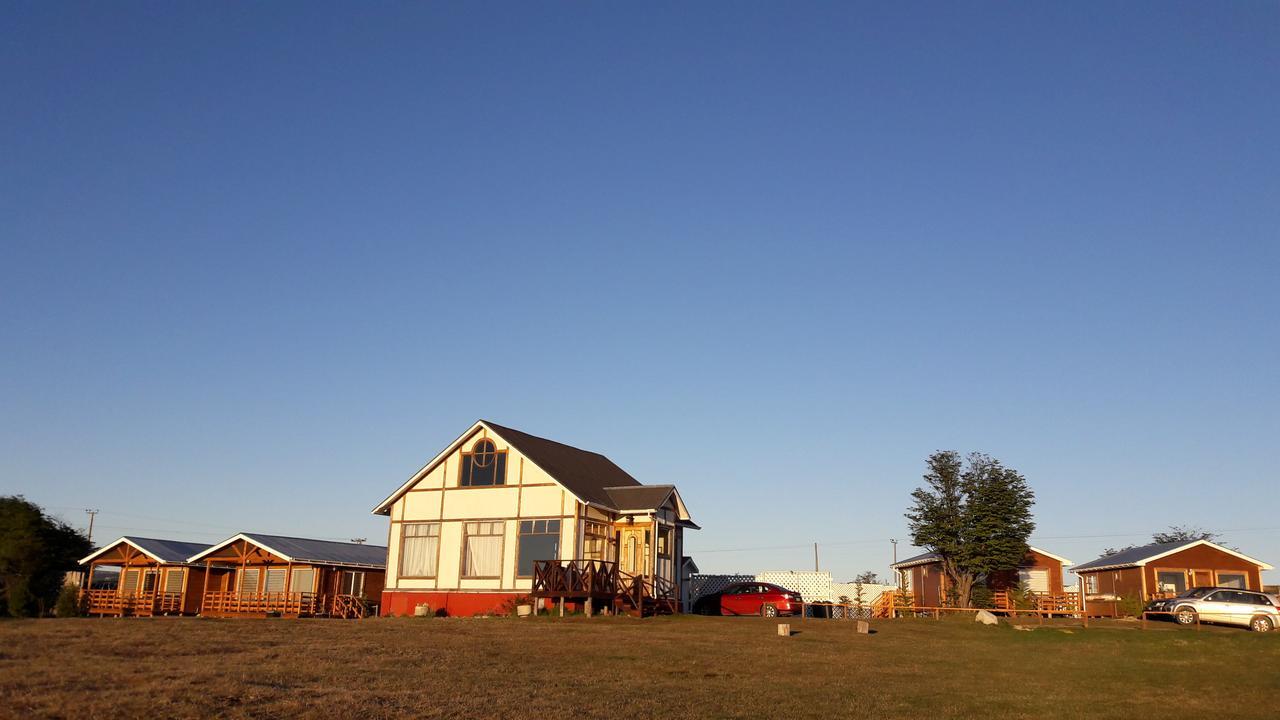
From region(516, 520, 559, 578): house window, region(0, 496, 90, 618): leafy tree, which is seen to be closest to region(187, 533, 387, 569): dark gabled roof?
region(0, 496, 90, 618): leafy tree

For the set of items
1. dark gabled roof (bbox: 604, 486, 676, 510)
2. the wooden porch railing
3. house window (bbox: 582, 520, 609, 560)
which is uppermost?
dark gabled roof (bbox: 604, 486, 676, 510)

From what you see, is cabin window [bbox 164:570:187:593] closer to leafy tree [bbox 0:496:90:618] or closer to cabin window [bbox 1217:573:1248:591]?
leafy tree [bbox 0:496:90:618]

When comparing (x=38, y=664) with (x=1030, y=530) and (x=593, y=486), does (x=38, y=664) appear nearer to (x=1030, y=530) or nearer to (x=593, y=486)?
(x=593, y=486)

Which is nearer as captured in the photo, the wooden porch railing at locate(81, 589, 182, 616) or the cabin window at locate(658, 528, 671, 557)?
the cabin window at locate(658, 528, 671, 557)

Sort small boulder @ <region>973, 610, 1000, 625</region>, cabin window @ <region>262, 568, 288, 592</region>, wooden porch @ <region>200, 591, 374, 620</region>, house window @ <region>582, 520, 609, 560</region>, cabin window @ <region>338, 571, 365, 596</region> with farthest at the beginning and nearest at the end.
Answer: cabin window @ <region>338, 571, 365, 596</region>, cabin window @ <region>262, 568, 288, 592</region>, wooden porch @ <region>200, 591, 374, 620</region>, house window @ <region>582, 520, 609, 560</region>, small boulder @ <region>973, 610, 1000, 625</region>

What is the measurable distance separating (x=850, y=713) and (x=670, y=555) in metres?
27.4

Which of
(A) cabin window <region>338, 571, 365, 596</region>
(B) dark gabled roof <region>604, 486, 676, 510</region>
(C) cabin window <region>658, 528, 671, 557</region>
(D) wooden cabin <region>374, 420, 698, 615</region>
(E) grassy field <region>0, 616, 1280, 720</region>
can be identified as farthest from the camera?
(A) cabin window <region>338, 571, 365, 596</region>

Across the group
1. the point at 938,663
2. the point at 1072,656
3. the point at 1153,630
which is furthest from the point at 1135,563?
the point at 938,663

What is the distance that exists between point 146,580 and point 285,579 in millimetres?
8940

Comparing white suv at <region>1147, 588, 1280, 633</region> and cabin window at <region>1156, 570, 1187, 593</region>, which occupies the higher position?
cabin window at <region>1156, 570, 1187, 593</region>

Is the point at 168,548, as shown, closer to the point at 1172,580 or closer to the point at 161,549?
the point at 161,549

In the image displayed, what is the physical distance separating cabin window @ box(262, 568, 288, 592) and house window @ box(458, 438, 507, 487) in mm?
14700

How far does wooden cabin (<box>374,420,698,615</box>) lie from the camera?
3744 centimetres

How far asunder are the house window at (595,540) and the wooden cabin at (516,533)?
0.05 m
